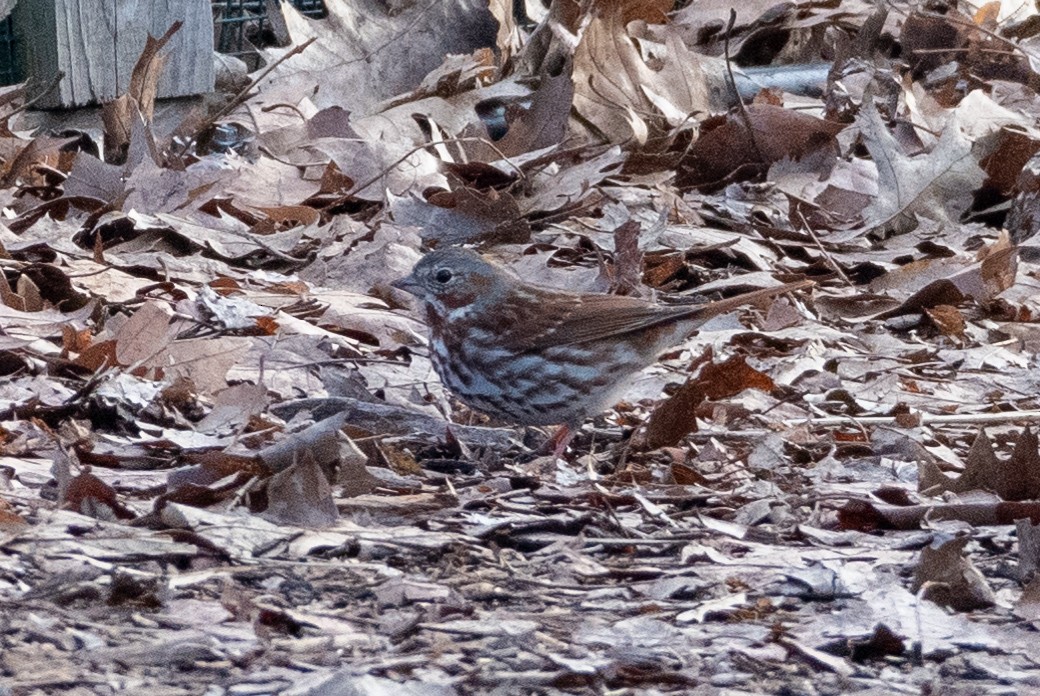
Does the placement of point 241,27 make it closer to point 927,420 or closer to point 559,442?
point 559,442

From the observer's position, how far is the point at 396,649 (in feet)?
9.56

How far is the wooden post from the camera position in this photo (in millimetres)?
7016

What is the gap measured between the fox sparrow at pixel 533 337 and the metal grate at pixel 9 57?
9.42 feet

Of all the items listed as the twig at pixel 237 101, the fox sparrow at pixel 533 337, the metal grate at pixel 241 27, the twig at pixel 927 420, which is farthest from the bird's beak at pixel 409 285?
the metal grate at pixel 241 27

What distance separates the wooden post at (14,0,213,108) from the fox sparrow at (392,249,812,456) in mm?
2608

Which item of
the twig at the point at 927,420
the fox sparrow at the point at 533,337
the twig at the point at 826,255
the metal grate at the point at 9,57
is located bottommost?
the twig at the point at 826,255

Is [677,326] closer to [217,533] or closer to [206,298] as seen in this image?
[206,298]

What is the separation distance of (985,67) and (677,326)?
17.1 ft

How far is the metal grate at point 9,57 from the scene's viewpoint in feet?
23.5

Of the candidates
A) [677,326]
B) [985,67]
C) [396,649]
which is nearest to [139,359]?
[677,326]

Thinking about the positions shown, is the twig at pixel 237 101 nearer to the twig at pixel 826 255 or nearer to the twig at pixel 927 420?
the twig at pixel 826 255

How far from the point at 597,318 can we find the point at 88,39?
3.20 m

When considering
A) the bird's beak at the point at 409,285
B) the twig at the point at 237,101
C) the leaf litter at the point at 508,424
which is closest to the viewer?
the leaf litter at the point at 508,424

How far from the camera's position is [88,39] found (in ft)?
23.4
